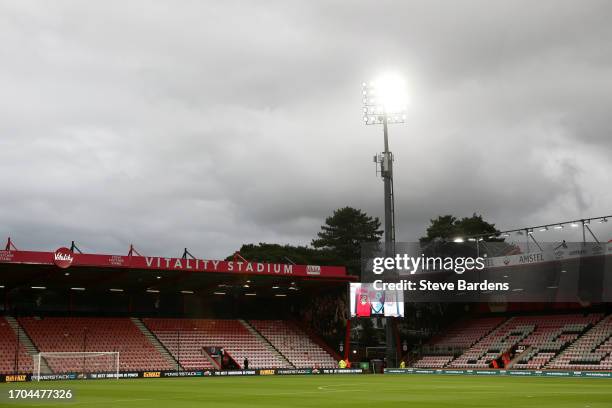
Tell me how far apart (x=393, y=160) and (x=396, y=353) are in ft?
61.8

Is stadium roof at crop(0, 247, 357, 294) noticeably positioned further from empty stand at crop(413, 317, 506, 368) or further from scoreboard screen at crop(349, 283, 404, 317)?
empty stand at crop(413, 317, 506, 368)

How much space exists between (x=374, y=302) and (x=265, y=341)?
46.6ft

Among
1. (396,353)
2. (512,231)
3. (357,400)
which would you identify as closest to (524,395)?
(357,400)

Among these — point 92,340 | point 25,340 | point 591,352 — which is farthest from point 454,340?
point 25,340

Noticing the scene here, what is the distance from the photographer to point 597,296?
57688 millimetres

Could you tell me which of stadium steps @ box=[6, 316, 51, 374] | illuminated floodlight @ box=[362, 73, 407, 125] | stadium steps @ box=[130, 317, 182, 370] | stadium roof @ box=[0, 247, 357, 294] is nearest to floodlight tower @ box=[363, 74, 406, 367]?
illuminated floodlight @ box=[362, 73, 407, 125]

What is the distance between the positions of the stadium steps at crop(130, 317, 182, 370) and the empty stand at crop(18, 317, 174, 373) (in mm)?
386

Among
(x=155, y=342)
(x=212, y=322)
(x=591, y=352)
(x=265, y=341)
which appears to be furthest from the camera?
(x=212, y=322)

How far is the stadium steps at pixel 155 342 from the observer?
58475 mm

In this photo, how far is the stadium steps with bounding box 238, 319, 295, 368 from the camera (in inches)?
2511

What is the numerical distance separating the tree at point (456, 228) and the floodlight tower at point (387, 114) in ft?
166

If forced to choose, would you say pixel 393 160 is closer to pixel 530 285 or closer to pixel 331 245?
pixel 530 285

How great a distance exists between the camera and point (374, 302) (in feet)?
185

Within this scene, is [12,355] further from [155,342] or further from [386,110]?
[386,110]
